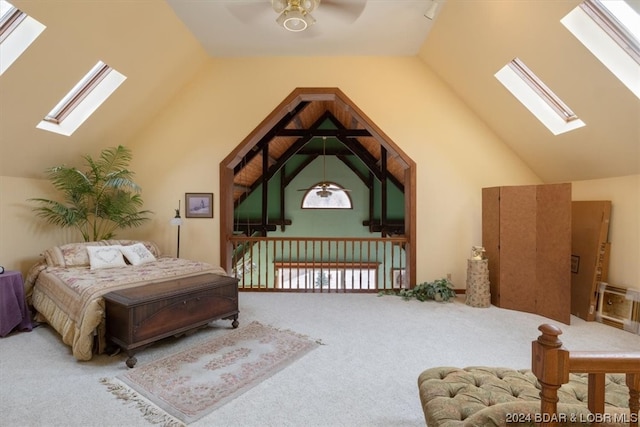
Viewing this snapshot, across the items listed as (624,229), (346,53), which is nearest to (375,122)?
(346,53)

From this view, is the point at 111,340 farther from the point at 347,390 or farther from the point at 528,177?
the point at 528,177

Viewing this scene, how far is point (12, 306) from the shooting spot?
127 inches

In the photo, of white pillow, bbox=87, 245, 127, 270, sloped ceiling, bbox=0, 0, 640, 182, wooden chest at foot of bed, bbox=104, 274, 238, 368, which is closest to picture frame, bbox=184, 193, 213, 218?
white pillow, bbox=87, 245, 127, 270

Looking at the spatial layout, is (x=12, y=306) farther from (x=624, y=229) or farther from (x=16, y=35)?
(x=624, y=229)

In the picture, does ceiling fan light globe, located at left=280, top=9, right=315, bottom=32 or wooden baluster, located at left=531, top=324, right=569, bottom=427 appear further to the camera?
ceiling fan light globe, located at left=280, top=9, right=315, bottom=32

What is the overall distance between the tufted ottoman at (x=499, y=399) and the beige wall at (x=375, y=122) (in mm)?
3354

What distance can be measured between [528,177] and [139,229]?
22.1 ft

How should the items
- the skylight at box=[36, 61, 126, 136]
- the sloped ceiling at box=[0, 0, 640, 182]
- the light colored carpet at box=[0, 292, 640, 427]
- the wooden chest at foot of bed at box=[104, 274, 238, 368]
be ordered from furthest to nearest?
the skylight at box=[36, 61, 126, 136] < the sloped ceiling at box=[0, 0, 640, 182] < the wooden chest at foot of bed at box=[104, 274, 238, 368] < the light colored carpet at box=[0, 292, 640, 427]

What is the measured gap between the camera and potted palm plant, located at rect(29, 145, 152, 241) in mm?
4199

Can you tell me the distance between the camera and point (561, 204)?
3.77 m

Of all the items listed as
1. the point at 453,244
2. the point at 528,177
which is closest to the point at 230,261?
the point at 453,244

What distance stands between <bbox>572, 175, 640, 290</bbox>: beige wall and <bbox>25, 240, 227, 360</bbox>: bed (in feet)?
16.5

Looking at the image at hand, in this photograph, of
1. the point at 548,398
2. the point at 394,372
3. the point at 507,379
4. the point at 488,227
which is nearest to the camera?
the point at 548,398

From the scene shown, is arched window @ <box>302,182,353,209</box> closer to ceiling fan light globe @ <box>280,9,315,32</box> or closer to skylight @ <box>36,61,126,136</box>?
skylight @ <box>36,61,126,136</box>
